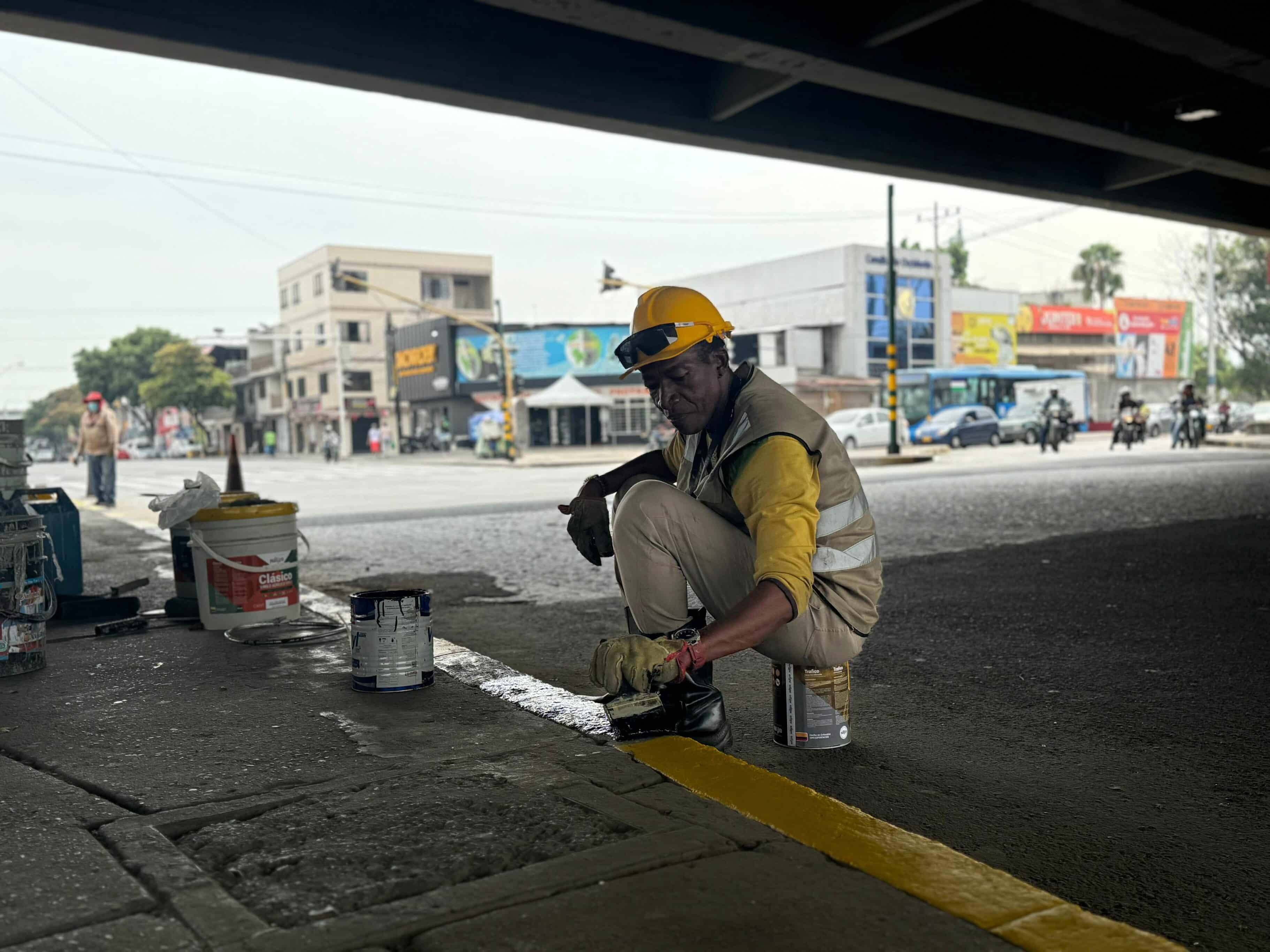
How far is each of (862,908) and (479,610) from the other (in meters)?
4.14

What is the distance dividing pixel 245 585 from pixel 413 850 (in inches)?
130

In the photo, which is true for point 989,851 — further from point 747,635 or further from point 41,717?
point 41,717

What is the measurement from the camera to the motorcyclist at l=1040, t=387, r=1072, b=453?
29.0 m

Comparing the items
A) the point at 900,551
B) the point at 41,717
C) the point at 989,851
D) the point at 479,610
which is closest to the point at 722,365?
the point at 989,851

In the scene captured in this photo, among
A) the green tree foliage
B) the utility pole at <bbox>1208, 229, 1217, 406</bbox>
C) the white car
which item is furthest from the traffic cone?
the green tree foliage

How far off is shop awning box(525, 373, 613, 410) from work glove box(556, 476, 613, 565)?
120 ft

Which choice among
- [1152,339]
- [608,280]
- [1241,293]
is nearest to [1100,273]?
[1152,339]

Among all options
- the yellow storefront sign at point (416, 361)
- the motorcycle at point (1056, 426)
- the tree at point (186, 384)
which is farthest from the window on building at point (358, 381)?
the motorcycle at point (1056, 426)

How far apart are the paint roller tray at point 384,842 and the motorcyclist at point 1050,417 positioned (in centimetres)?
2847

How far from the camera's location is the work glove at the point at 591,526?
368 centimetres

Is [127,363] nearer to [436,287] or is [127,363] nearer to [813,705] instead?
[436,287]

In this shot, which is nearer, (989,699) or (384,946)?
(384,946)

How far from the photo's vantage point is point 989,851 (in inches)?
96.4

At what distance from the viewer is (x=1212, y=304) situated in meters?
47.8
